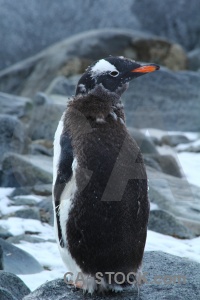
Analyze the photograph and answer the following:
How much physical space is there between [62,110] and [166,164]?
194 cm

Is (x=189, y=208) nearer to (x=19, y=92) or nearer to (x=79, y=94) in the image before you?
(x=79, y=94)

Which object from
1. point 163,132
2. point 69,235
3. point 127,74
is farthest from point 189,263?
point 163,132

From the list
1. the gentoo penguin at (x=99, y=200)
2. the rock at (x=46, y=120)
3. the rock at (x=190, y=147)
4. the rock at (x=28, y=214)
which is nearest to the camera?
the gentoo penguin at (x=99, y=200)

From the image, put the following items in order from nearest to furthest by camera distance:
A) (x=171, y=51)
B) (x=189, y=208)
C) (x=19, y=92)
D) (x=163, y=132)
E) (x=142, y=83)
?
(x=189, y=208), (x=163, y=132), (x=142, y=83), (x=19, y=92), (x=171, y=51)

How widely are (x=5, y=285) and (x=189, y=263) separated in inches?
48.7

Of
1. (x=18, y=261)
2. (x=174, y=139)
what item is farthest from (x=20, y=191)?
(x=174, y=139)

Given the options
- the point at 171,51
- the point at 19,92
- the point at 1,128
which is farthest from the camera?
the point at 171,51

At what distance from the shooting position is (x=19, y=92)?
1465 centimetres

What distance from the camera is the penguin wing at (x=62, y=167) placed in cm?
407

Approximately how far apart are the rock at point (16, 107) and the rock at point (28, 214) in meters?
4.33

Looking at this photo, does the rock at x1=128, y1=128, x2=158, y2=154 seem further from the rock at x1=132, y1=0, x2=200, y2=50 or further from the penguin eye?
the rock at x1=132, y1=0, x2=200, y2=50

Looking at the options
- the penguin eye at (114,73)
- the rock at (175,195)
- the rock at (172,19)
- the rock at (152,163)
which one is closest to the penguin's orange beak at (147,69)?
the penguin eye at (114,73)

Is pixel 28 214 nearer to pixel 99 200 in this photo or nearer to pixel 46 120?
pixel 99 200

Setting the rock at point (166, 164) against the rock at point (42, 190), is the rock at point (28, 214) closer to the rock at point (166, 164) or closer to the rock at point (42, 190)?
the rock at point (42, 190)
